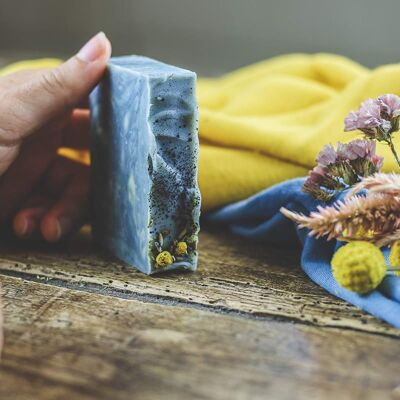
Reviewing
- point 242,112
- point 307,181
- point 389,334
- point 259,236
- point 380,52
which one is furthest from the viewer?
point 380,52

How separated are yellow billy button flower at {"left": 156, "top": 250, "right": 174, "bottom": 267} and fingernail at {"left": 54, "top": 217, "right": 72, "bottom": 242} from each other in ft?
0.61

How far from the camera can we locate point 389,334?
1.96 ft

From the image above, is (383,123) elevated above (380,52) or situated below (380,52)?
below

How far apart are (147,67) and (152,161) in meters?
0.11

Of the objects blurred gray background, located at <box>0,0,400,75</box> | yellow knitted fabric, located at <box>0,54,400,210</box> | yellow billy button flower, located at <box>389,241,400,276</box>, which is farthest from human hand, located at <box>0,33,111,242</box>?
blurred gray background, located at <box>0,0,400,75</box>

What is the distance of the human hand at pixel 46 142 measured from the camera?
776mm

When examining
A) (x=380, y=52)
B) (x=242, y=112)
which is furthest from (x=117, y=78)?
(x=380, y=52)

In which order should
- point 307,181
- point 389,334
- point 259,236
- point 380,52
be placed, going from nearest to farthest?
point 389,334
point 307,181
point 259,236
point 380,52

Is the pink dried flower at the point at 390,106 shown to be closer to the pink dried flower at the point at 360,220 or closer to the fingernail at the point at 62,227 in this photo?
the pink dried flower at the point at 360,220

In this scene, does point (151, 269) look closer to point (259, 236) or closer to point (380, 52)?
point (259, 236)

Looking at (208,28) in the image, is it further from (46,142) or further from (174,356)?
(174,356)

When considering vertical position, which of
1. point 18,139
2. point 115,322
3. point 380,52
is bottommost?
point 115,322

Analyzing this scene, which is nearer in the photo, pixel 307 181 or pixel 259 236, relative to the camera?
pixel 307 181

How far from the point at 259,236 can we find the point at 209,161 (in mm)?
121
